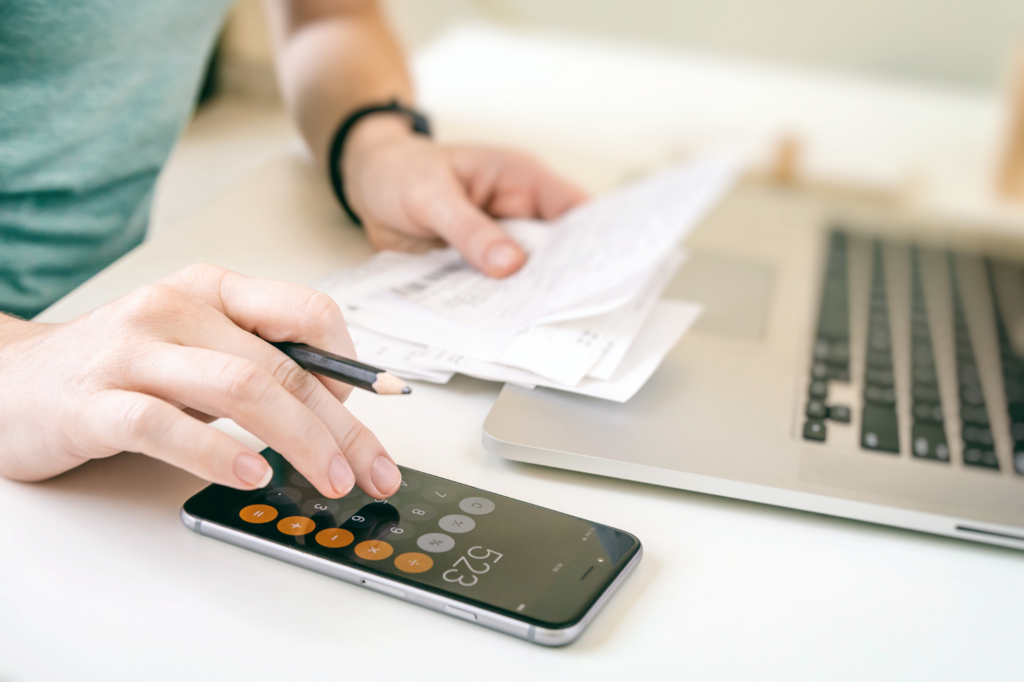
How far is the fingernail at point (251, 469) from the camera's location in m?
0.29

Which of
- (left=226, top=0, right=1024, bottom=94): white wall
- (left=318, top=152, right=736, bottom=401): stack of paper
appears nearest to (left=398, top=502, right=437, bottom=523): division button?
(left=318, top=152, right=736, bottom=401): stack of paper

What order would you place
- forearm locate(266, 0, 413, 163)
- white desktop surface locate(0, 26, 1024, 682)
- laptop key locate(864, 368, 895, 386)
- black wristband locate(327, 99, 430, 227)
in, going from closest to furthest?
white desktop surface locate(0, 26, 1024, 682) < laptop key locate(864, 368, 895, 386) < black wristband locate(327, 99, 430, 227) < forearm locate(266, 0, 413, 163)

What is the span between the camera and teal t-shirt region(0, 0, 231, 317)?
20.0 inches

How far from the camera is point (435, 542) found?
1.05 feet

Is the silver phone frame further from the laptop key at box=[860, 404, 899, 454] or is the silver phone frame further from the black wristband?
the black wristband

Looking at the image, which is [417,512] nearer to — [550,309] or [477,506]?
[477,506]

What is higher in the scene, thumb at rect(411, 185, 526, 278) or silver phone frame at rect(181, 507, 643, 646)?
thumb at rect(411, 185, 526, 278)

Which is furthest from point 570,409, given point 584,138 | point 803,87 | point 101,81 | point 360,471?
point 803,87

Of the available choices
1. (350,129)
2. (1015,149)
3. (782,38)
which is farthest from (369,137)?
(1015,149)

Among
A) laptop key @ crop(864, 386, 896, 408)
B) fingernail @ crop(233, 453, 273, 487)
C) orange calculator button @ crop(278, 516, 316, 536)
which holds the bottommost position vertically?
laptop key @ crop(864, 386, 896, 408)

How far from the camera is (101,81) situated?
572 millimetres

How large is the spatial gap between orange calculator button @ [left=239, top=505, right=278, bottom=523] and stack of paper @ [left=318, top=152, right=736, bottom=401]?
0.13 m

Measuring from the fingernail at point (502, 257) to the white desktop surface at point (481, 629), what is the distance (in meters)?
0.17

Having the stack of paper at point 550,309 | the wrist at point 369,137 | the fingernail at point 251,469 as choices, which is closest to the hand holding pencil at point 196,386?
the fingernail at point 251,469
